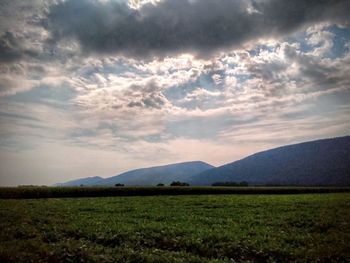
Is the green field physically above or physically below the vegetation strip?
below

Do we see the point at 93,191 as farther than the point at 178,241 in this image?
Yes

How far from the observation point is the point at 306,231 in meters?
21.4

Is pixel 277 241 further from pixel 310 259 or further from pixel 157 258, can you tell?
pixel 157 258

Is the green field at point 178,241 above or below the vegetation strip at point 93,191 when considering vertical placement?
below

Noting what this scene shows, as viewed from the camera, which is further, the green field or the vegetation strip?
the vegetation strip

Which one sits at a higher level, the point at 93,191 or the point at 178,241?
the point at 93,191

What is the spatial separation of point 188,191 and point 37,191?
34978 mm

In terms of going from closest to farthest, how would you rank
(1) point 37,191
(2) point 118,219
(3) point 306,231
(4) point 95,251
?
(4) point 95,251
(3) point 306,231
(2) point 118,219
(1) point 37,191

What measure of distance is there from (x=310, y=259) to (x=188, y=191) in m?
72.0

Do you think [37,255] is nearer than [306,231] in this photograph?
Yes

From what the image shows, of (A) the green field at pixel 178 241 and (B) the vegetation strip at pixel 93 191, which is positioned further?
(B) the vegetation strip at pixel 93 191

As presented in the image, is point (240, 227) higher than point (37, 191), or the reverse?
point (37, 191)

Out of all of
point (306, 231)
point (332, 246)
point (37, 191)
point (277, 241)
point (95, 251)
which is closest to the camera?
point (95, 251)

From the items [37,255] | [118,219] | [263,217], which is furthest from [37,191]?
[37,255]
